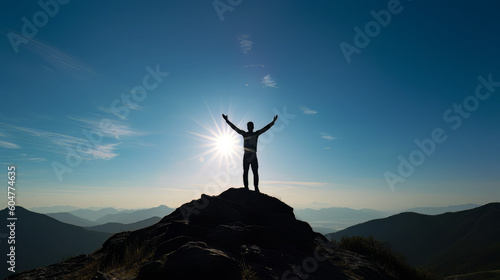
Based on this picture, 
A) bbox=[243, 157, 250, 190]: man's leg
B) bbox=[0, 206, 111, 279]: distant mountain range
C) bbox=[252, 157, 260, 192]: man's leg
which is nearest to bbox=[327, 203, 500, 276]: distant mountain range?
bbox=[252, 157, 260, 192]: man's leg

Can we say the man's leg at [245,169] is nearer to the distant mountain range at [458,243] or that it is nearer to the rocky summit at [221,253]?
the rocky summit at [221,253]

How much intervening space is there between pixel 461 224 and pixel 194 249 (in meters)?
249

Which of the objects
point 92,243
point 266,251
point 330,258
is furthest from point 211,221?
point 92,243

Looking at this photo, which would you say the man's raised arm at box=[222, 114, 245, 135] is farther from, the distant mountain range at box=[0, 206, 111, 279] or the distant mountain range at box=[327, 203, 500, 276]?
the distant mountain range at box=[0, 206, 111, 279]

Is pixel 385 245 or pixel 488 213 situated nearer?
pixel 385 245

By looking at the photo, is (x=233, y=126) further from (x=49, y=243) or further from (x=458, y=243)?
(x=49, y=243)

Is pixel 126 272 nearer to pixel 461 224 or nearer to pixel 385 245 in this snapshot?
pixel 385 245

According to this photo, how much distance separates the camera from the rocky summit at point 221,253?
237 inches

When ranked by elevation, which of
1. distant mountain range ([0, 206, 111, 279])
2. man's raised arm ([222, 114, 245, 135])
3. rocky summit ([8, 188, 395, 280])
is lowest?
distant mountain range ([0, 206, 111, 279])

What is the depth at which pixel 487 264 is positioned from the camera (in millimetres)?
101812

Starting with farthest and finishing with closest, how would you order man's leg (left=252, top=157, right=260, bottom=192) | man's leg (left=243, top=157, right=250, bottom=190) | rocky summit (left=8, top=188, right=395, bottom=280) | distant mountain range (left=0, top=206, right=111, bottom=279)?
distant mountain range (left=0, top=206, right=111, bottom=279) < man's leg (left=243, top=157, right=250, bottom=190) < man's leg (left=252, top=157, right=260, bottom=192) < rocky summit (left=8, top=188, right=395, bottom=280)

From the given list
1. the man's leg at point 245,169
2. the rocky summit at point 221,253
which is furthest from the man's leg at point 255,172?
the rocky summit at point 221,253

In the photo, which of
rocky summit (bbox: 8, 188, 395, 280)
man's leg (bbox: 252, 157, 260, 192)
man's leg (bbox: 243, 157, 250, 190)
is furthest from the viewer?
man's leg (bbox: 243, 157, 250, 190)

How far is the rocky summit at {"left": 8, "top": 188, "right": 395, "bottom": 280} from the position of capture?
6.01m
